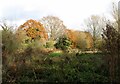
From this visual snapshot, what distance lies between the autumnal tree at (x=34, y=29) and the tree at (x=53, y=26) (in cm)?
79

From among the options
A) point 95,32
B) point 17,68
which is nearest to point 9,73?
point 17,68

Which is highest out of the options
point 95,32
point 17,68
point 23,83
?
point 95,32

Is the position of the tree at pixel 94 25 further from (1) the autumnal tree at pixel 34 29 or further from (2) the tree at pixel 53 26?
(1) the autumnal tree at pixel 34 29

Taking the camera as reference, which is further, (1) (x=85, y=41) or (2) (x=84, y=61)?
(1) (x=85, y=41)

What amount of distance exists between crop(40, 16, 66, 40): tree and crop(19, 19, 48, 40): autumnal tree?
2.58 ft

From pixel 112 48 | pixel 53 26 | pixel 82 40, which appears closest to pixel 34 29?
pixel 53 26

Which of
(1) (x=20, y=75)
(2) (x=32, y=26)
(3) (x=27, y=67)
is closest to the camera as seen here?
(1) (x=20, y=75)

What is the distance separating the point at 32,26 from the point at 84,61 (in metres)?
22.4

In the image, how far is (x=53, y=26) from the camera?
3234 cm

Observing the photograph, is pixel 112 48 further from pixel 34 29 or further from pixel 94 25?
pixel 34 29

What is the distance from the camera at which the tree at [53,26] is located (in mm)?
31781

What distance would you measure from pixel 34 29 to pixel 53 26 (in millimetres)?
2617

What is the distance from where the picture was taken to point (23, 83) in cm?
769

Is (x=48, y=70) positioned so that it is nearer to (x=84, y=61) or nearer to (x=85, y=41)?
(x=84, y=61)
